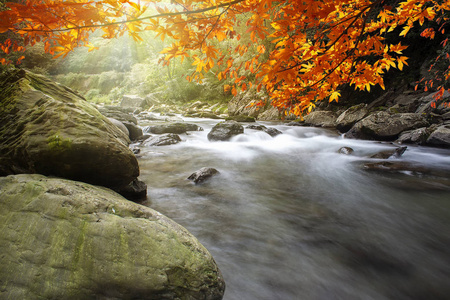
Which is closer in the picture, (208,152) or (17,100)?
(17,100)

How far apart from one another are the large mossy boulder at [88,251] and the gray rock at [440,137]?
977 cm

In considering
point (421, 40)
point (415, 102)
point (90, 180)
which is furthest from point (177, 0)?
point (421, 40)

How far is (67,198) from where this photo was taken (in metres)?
1.83

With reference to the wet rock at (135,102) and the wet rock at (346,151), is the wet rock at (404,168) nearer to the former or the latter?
the wet rock at (346,151)

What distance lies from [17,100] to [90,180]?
166 cm

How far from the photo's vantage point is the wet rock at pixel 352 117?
1106 centimetres

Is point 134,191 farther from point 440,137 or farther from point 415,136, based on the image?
point 440,137

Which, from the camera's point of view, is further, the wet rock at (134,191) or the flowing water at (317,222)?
the wet rock at (134,191)

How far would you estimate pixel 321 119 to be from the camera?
13445 mm

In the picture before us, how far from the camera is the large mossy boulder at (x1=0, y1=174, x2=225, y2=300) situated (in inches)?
57.6

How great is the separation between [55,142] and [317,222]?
3.93 m

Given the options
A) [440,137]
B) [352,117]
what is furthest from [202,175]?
[352,117]

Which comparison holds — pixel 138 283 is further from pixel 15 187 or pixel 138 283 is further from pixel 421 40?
pixel 421 40

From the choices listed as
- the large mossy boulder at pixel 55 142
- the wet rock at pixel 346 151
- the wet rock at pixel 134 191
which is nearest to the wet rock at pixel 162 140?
the wet rock at pixel 134 191
